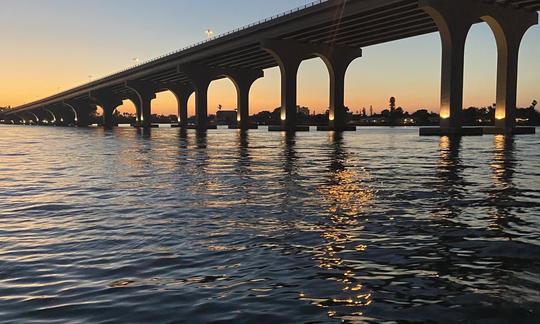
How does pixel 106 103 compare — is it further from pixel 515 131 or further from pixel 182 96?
pixel 515 131

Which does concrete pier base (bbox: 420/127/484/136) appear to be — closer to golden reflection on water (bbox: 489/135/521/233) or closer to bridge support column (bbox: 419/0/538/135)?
bridge support column (bbox: 419/0/538/135)

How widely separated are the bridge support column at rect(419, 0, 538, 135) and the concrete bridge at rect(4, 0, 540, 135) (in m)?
0.13

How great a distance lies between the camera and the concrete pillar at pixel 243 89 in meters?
124

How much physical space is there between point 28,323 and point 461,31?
6922cm

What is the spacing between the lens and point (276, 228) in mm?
9328

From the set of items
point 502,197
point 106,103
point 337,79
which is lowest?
point 502,197

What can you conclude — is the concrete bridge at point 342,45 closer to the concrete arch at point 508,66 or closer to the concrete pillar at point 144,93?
the concrete arch at point 508,66

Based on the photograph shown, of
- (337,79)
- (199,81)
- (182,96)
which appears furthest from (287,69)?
(182,96)

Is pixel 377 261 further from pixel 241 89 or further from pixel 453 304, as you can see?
pixel 241 89

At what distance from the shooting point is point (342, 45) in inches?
3880

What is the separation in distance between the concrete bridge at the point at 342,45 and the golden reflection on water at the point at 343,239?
53912 millimetres

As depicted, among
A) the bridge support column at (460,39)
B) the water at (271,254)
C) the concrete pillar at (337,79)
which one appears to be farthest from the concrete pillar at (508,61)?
Result: the water at (271,254)

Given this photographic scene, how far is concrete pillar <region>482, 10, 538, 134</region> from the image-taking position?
7219cm

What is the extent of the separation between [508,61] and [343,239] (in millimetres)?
76273
